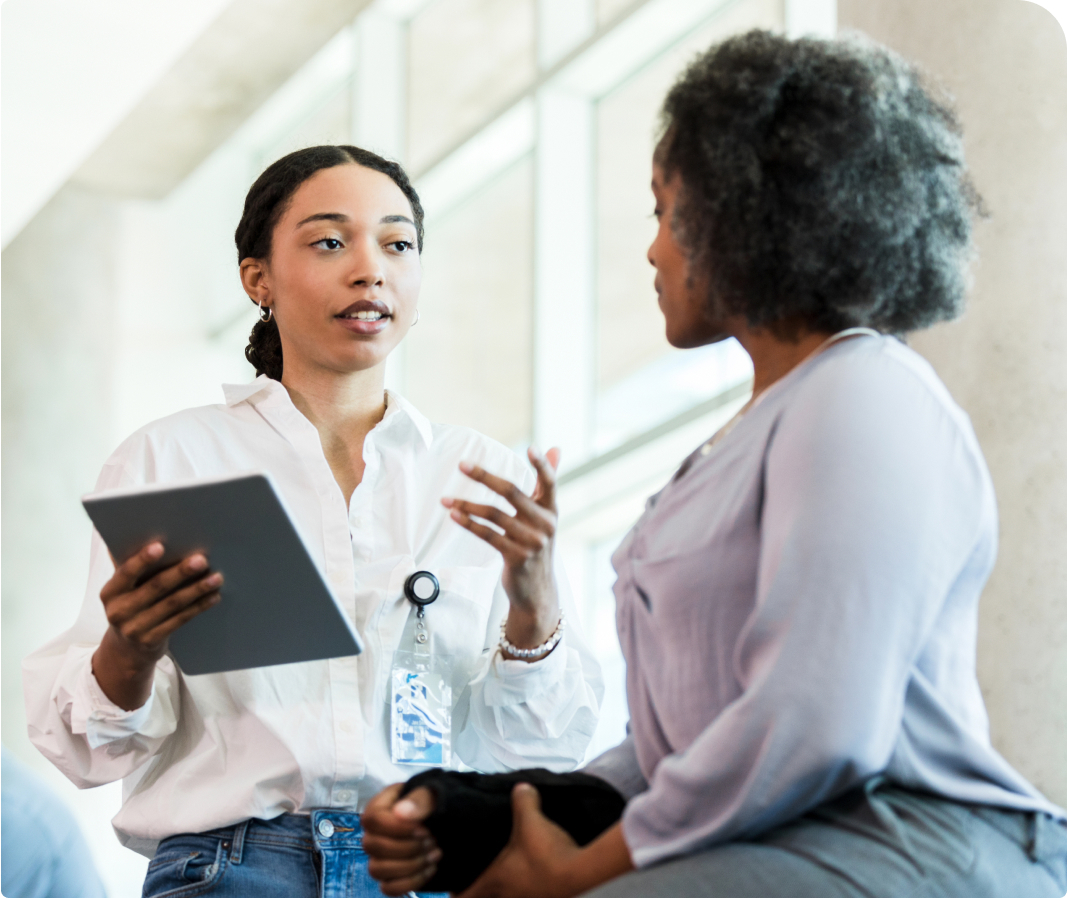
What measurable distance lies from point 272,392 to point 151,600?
2.29ft

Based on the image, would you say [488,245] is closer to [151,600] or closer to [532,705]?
[532,705]

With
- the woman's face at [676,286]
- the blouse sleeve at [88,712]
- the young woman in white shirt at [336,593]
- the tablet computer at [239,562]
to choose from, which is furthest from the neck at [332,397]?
the woman's face at [676,286]

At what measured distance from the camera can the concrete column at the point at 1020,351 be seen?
261 cm

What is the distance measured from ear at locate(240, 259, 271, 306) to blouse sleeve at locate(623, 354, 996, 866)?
1.48 meters

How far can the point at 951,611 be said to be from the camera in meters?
1.26

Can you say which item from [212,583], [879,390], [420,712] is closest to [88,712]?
[212,583]

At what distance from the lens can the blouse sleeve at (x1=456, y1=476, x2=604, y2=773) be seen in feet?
6.89

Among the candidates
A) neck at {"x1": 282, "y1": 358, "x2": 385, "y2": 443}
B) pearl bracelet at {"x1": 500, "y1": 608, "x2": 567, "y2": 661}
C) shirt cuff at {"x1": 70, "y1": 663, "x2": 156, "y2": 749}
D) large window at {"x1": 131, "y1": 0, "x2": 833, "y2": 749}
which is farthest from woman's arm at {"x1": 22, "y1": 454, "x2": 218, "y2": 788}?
large window at {"x1": 131, "y1": 0, "x2": 833, "y2": 749}

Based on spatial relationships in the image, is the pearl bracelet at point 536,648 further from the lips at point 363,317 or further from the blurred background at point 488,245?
the blurred background at point 488,245

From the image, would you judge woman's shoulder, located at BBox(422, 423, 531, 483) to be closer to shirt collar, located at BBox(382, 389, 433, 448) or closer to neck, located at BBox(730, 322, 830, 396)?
shirt collar, located at BBox(382, 389, 433, 448)

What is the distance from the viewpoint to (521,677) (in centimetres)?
208

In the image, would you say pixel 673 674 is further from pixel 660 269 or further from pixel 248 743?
pixel 248 743

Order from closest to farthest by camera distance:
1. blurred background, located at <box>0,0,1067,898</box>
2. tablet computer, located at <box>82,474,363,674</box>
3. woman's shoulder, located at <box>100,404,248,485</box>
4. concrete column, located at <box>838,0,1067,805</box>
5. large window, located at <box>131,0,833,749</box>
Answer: tablet computer, located at <box>82,474,363,674</box>, woman's shoulder, located at <box>100,404,248,485</box>, concrete column, located at <box>838,0,1067,805</box>, blurred background, located at <box>0,0,1067,898</box>, large window, located at <box>131,0,833,749</box>

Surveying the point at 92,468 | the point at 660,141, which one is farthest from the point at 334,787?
the point at 92,468
